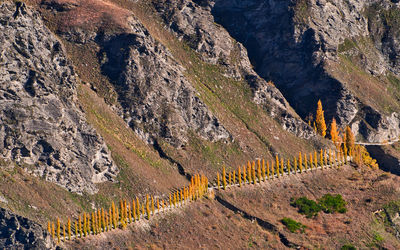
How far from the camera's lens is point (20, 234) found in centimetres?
11562

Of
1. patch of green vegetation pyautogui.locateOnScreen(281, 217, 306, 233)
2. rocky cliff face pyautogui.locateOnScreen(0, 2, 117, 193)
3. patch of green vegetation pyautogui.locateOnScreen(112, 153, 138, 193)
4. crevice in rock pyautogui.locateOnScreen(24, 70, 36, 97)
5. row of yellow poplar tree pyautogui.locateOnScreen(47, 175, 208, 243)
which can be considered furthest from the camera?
patch of green vegetation pyautogui.locateOnScreen(281, 217, 306, 233)

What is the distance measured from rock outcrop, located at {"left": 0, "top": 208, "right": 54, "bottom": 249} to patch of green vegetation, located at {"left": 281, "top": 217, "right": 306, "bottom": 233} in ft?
191

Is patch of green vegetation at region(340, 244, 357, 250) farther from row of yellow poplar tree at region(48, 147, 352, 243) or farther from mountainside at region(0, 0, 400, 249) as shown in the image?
row of yellow poplar tree at region(48, 147, 352, 243)

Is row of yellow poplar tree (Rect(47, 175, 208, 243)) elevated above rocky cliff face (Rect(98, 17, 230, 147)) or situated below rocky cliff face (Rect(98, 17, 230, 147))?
below

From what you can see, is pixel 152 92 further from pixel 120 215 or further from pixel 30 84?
pixel 120 215

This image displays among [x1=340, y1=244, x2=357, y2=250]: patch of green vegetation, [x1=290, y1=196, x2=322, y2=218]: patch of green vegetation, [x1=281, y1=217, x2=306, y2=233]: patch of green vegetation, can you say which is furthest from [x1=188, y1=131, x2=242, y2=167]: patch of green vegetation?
[x1=340, y1=244, x2=357, y2=250]: patch of green vegetation

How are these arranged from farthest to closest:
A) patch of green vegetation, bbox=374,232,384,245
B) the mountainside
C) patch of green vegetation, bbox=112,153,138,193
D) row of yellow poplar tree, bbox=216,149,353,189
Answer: row of yellow poplar tree, bbox=216,149,353,189 → patch of green vegetation, bbox=374,232,384,245 → patch of green vegetation, bbox=112,153,138,193 → the mountainside

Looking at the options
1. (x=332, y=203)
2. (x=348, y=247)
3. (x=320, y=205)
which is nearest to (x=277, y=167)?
(x=320, y=205)

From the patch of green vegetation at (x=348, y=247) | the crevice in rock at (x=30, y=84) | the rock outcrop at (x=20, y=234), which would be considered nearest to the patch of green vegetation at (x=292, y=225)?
the patch of green vegetation at (x=348, y=247)

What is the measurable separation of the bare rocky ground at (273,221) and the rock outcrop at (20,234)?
27.5 ft

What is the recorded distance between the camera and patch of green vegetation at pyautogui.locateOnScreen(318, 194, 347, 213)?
172 meters

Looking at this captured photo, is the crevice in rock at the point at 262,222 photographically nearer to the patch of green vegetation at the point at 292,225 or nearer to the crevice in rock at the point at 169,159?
the patch of green vegetation at the point at 292,225

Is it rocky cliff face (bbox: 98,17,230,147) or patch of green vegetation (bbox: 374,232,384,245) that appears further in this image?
rocky cliff face (bbox: 98,17,230,147)

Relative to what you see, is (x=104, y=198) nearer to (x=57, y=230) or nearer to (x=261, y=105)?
(x=57, y=230)
